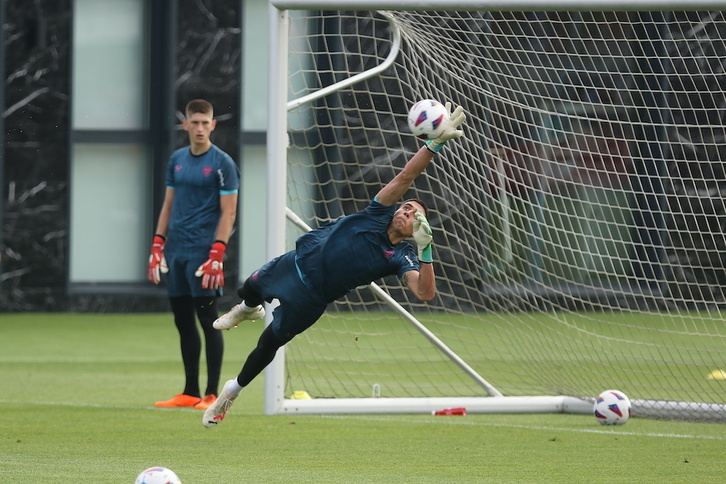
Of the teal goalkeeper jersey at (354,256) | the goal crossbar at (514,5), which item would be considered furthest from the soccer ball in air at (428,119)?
the goal crossbar at (514,5)

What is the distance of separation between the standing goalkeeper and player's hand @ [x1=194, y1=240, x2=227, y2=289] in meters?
0.05

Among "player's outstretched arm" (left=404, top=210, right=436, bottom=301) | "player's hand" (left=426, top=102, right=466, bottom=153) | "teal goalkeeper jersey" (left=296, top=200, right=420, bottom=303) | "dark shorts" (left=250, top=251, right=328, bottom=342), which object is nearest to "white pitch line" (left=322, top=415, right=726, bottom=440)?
"dark shorts" (left=250, top=251, right=328, bottom=342)

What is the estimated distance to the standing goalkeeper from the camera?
7926 millimetres

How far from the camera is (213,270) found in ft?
25.5

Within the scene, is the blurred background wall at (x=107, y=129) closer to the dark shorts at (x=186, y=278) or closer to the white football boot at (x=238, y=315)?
the dark shorts at (x=186, y=278)

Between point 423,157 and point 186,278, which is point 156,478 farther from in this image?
point 186,278

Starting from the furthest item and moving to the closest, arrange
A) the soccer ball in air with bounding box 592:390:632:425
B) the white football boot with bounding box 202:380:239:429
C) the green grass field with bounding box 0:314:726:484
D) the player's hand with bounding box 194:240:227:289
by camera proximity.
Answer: the player's hand with bounding box 194:240:227:289
the soccer ball in air with bounding box 592:390:632:425
the white football boot with bounding box 202:380:239:429
the green grass field with bounding box 0:314:726:484

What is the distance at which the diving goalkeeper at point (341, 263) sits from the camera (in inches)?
242

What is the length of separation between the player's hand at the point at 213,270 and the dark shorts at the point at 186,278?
4.2 inches

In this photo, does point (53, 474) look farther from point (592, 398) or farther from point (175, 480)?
point (592, 398)

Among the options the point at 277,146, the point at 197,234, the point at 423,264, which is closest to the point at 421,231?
the point at 423,264

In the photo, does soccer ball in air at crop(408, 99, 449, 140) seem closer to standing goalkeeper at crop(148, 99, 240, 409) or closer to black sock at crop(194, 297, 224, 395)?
standing goalkeeper at crop(148, 99, 240, 409)

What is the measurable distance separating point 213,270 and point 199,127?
40.3 inches

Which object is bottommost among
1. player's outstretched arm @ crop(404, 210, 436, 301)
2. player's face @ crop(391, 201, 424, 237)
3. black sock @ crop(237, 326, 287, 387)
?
black sock @ crop(237, 326, 287, 387)
